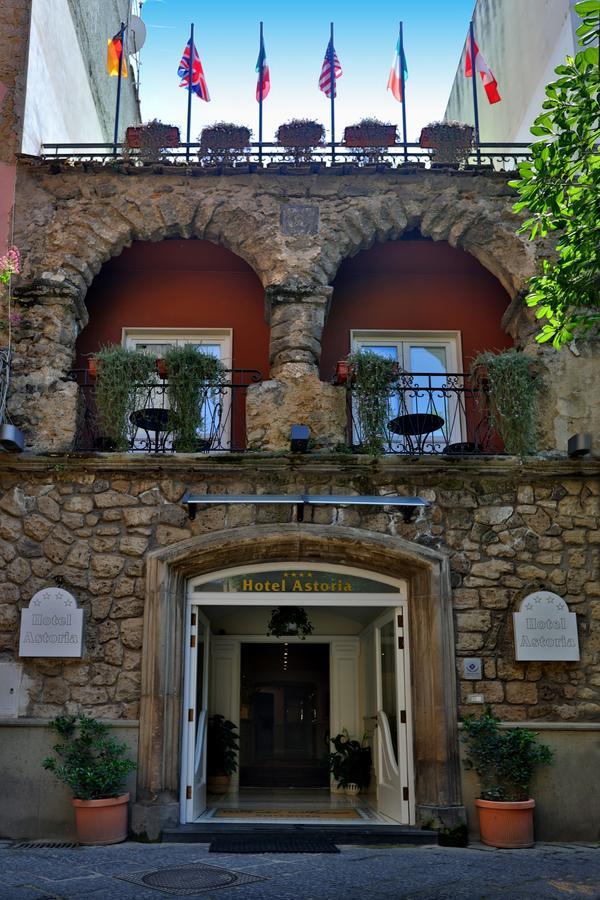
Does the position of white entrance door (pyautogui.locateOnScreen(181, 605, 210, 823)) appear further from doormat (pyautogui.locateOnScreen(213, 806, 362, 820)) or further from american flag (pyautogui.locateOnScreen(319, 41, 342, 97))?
american flag (pyautogui.locateOnScreen(319, 41, 342, 97))

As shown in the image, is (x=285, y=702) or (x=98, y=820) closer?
(x=98, y=820)

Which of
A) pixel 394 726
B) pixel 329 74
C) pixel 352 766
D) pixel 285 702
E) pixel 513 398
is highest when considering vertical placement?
pixel 329 74

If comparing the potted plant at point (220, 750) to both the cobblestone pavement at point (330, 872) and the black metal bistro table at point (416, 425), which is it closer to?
the cobblestone pavement at point (330, 872)

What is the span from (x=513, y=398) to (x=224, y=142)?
4.09 meters

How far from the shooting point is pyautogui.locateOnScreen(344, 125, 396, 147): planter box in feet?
31.9

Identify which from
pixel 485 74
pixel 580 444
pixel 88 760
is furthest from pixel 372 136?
pixel 88 760

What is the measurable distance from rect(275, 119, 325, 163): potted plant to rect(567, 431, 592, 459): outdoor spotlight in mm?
4135

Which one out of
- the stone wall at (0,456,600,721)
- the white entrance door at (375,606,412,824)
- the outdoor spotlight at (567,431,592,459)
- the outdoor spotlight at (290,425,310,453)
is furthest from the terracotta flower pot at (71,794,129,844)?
the outdoor spotlight at (567,431,592,459)

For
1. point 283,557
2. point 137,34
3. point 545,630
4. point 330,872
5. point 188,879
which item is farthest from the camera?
point 137,34

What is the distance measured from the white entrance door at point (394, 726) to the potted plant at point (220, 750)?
8.68 feet

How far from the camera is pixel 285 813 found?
902 centimetres

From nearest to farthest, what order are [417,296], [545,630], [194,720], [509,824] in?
[509,824] → [545,630] → [194,720] → [417,296]

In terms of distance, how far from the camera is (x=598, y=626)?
26.2 ft

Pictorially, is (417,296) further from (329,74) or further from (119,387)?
(119,387)
